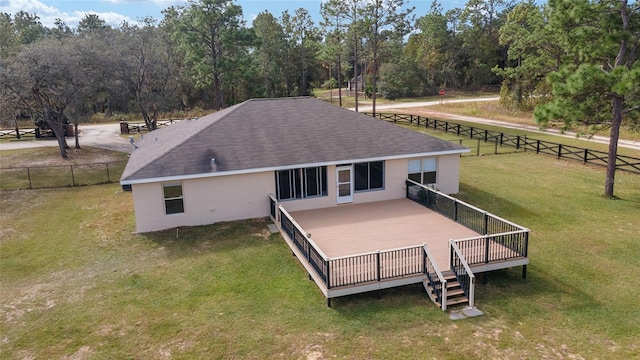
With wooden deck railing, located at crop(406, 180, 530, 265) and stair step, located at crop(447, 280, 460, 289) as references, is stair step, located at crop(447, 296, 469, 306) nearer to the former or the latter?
stair step, located at crop(447, 280, 460, 289)

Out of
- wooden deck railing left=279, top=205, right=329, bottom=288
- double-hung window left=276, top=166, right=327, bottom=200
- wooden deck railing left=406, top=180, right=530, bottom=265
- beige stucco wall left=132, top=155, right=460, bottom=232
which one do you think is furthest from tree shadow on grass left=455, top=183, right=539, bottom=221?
wooden deck railing left=279, top=205, right=329, bottom=288

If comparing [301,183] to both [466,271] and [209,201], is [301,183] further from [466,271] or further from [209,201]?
[466,271]

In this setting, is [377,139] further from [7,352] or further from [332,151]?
[7,352]

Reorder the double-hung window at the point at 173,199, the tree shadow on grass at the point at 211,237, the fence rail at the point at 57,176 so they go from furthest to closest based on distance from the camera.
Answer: the fence rail at the point at 57,176 → the double-hung window at the point at 173,199 → the tree shadow on grass at the point at 211,237

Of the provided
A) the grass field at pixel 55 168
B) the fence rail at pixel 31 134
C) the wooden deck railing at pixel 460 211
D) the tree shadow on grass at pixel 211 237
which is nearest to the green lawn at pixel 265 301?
the tree shadow on grass at pixel 211 237

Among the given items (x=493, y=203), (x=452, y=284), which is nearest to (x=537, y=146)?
(x=493, y=203)

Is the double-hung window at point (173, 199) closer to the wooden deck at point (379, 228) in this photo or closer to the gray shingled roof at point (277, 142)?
the gray shingled roof at point (277, 142)

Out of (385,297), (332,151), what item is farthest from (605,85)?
(385,297)
